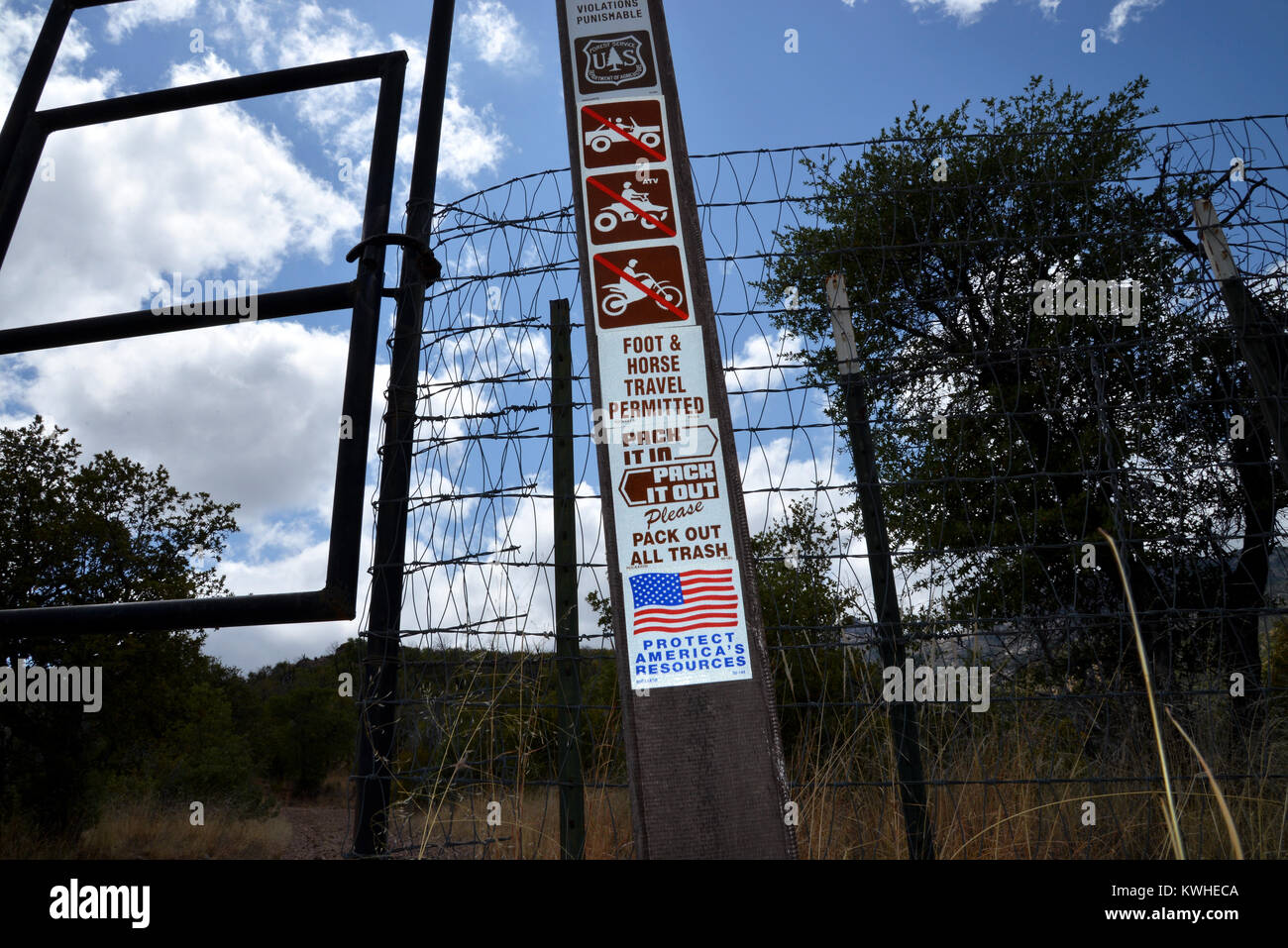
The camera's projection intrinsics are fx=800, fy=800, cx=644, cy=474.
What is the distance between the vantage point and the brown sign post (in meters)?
1.89

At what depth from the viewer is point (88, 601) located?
1059 cm

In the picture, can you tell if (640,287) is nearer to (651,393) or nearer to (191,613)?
(651,393)

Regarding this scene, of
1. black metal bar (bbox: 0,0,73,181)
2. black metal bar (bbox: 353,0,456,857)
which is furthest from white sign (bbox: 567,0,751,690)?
black metal bar (bbox: 0,0,73,181)

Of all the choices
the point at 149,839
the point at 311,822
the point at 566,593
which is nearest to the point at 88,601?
the point at 149,839

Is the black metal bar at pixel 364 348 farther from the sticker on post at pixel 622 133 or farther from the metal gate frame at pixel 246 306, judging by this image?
the sticker on post at pixel 622 133

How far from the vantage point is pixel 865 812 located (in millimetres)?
2770

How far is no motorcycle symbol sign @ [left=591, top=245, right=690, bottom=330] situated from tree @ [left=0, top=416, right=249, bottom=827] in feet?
33.1

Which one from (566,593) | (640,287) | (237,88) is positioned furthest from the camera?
(566,593)

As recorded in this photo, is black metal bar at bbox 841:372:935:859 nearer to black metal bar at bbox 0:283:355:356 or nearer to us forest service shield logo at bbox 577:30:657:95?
us forest service shield logo at bbox 577:30:657:95

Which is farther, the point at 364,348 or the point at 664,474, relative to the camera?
the point at 664,474

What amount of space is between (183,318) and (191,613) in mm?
598

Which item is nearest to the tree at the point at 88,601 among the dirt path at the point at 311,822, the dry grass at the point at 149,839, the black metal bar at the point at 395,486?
the dry grass at the point at 149,839
